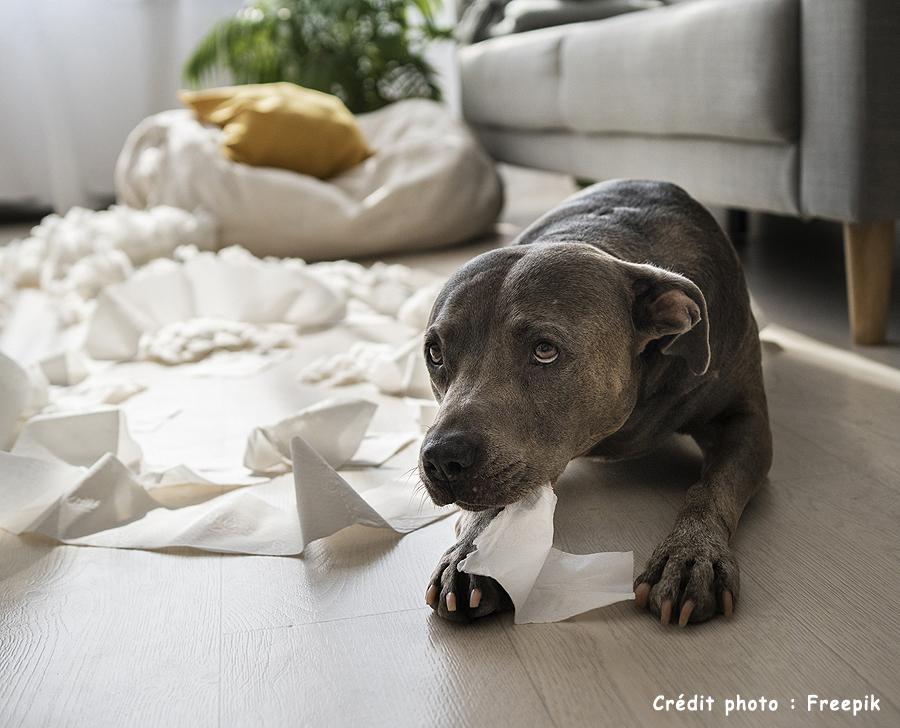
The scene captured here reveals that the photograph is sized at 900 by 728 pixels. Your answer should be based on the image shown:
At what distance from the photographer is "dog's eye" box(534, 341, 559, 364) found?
140cm

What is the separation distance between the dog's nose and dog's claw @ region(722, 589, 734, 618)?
14.1 inches

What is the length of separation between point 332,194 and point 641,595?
3.13m

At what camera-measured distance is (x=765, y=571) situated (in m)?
1.39

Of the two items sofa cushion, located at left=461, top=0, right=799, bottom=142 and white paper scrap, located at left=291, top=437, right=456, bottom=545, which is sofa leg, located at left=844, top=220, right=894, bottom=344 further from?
white paper scrap, located at left=291, top=437, right=456, bottom=545

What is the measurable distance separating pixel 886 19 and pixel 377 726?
1.79 m

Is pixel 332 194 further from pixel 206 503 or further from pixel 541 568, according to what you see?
pixel 541 568

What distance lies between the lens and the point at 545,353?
140 cm

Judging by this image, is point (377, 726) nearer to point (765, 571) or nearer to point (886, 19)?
point (765, 571)

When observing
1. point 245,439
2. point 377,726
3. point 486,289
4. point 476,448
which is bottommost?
point 245,439

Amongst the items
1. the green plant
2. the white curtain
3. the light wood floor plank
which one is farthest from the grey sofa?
the white curtain

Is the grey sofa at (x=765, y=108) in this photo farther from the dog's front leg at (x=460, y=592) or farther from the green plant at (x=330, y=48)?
the green plant at (x=330, y=48)

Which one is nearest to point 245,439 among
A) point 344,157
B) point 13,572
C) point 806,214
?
point 13,572

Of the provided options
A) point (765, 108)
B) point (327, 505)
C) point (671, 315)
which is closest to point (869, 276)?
point (765, 108)

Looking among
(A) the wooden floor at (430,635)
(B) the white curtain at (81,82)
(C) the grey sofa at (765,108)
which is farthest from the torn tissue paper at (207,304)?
(B) the white curtain at (81,82)
